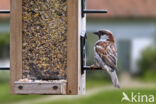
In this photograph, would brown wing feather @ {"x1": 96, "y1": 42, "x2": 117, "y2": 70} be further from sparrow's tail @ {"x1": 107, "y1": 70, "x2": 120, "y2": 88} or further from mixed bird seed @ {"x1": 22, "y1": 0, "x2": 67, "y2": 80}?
mixed bird seed @ {"x1": 22, "y1": 0, "x2": 67, "y2": 80}

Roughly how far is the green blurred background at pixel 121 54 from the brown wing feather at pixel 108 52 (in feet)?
26.9

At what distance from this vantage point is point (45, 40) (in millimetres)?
5465

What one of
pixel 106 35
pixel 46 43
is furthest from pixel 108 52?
pixel 46 43

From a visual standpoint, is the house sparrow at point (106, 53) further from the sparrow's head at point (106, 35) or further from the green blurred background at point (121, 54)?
the green blurred background at point (121, 54)

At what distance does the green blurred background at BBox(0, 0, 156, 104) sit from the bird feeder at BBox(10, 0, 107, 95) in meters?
8.65

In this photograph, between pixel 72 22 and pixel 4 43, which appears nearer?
pixel 72 22

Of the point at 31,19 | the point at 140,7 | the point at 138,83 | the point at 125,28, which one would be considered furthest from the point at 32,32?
the point at 140,7

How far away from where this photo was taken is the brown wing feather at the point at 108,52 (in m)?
5.82

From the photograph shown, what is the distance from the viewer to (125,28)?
767 inches

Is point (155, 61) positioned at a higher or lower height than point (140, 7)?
lower

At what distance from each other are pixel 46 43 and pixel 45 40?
3cm

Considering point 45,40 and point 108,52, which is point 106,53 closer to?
point 108,52

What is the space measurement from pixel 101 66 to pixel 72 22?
1.93ft

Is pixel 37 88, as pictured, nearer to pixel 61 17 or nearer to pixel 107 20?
pixel 61 17
